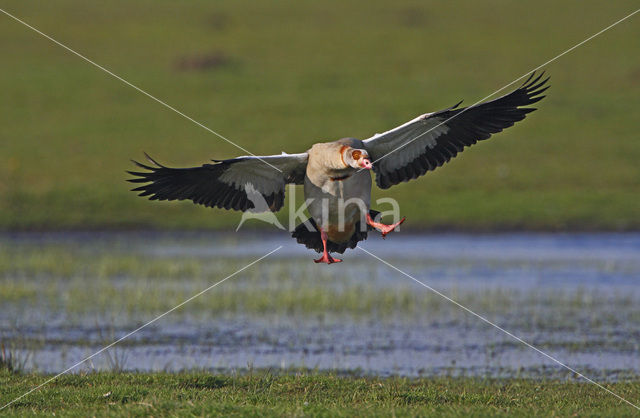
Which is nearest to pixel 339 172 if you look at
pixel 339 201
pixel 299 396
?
pixel 339 201

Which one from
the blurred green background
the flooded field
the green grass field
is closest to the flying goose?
the green grass field

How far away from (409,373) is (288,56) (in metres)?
37.8

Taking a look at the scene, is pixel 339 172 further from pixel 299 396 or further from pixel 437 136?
pixel 299 396

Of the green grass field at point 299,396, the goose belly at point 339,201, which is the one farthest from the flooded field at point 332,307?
the goose belly at point 339,201

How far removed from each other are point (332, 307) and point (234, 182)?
5.34m

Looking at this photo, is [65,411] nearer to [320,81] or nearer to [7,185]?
[7,185]

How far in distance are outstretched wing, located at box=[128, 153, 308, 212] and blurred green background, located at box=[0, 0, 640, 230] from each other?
15.4 m

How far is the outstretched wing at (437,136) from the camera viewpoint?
11.2 m

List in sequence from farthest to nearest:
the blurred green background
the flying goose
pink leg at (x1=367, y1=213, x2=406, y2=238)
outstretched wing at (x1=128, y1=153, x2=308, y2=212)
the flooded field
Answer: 1. the blurred green background
2. the flooded field
3. outstretched wing at (x1=128, y1=153, x2=308, y2=212)
4. the flying goose
5. pink leg at (x1=367, y1=213, x2=406, y2=238)

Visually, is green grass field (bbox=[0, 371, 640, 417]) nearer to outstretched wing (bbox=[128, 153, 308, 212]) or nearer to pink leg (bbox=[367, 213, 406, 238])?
pink leg (bbox=[367, 213, 406, 238])

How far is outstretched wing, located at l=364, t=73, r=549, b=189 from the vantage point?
11.2 meters

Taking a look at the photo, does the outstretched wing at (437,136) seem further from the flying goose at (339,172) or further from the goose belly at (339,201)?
the goose belly at (339,201)

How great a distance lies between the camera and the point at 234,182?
11.7 m

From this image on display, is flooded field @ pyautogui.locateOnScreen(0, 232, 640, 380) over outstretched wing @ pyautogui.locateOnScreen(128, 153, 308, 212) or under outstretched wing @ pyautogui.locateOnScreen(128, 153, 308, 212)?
under
